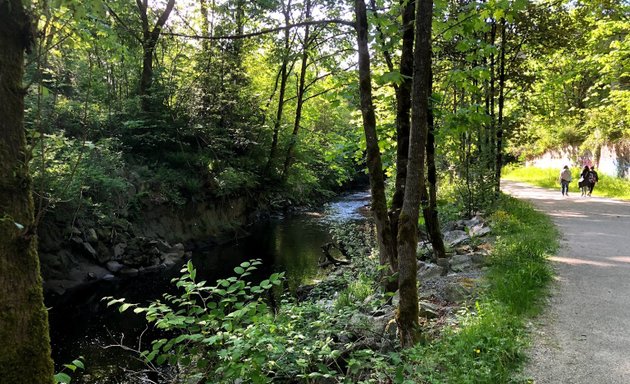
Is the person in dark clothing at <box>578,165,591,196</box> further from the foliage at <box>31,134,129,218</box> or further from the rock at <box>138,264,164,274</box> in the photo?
the foliage at <box>31,134,129,218</box>

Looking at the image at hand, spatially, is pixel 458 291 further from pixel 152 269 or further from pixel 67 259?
pixel 67 259

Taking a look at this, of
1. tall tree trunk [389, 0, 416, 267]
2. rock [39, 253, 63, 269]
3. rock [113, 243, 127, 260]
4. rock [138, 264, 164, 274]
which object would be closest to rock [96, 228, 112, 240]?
rock [113, 243, 127, 260]

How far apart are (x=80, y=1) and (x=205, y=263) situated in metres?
11.8

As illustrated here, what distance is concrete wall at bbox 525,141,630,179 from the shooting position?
20.8 m

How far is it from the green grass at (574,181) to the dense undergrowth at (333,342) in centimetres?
1525

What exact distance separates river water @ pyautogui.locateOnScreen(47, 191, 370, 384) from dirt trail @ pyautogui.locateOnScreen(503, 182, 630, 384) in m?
4.21

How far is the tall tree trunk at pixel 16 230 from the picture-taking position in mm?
2359

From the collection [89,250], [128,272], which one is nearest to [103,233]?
[89,250]

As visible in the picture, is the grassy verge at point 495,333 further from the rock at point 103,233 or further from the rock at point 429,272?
the rock at point 103,233

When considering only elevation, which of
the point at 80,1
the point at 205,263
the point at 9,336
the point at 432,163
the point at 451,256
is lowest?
the point at 205,263

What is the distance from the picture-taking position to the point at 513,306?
504cm

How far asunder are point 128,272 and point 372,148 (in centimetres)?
949

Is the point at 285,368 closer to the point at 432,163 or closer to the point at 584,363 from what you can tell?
the point at 584,363

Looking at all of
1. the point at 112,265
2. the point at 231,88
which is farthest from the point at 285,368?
the point at 231,88
